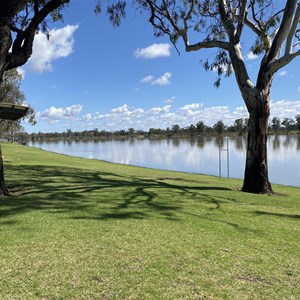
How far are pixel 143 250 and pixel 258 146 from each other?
673 centimetres

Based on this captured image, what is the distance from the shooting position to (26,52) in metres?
7.64

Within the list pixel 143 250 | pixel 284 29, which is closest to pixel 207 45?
pixel 284 29

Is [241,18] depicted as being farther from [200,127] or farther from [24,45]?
[200,127]

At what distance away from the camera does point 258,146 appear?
998 cm

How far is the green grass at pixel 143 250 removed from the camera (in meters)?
3.14

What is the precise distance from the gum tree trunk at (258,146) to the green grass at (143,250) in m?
2.73

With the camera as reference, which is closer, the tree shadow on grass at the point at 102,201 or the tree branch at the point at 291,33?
the tree shadow on grass at the point at 102,201

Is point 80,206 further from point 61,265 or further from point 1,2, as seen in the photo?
point 1,2

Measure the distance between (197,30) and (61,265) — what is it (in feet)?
38.4

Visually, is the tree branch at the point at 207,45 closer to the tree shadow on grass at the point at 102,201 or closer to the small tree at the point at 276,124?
the tree shadow on grass at the point at 102,201

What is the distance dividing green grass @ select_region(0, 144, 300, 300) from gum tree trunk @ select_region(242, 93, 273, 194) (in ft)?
8.95

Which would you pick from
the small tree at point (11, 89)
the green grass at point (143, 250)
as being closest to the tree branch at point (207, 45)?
the green grass at point (143, 250)

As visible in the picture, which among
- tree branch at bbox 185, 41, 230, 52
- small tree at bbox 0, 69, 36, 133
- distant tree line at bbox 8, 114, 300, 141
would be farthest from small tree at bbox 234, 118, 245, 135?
tree branch at bbox 185, 41, 230, 52

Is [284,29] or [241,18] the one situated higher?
[241,18]
